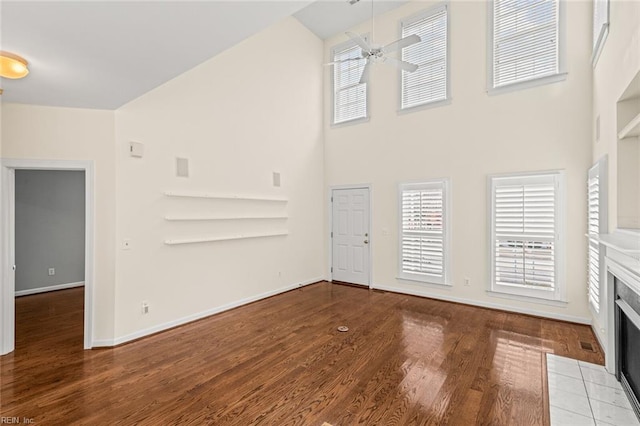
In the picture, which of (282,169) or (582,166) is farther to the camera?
(282,169)

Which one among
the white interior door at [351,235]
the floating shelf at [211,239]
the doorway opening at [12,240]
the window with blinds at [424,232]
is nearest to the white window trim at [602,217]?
the window with blinds at [424,232]

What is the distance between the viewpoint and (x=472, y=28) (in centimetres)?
478

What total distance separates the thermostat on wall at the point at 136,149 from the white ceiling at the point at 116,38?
0.68m

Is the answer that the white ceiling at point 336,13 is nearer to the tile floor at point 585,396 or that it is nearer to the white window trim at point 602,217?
the white window trim at point 602,217

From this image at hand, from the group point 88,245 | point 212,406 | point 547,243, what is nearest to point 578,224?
point 547,243

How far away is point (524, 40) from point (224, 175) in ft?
16.3

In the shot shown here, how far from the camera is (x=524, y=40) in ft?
14.5

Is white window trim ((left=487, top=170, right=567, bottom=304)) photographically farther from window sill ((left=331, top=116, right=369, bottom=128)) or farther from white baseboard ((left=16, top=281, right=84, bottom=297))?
white baseboard ((left=16, top=281, right=84, bottom=297))

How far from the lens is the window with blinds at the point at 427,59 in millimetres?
5129

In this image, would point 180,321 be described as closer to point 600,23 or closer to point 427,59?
point 427,59

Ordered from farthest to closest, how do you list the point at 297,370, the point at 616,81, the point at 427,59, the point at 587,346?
the point at 427,59 < the point at 587,346 < the point at 297,370 < the point at 616,81

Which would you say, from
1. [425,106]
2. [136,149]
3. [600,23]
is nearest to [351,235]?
[425,106]

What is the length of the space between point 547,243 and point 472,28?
3.56 meters

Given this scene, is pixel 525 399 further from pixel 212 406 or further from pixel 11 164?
pixel 11 164
